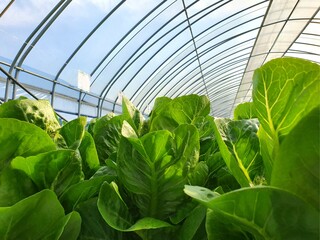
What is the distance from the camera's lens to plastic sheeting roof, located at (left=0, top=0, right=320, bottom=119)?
983 cm

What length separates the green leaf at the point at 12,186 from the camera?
53 cm

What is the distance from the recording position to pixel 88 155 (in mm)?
714

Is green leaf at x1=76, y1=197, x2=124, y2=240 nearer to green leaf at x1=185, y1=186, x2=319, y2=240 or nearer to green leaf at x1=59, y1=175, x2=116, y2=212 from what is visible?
green leaf at x1=59, y1=175, x2=116, y2=212

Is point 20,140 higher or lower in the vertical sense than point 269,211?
higher

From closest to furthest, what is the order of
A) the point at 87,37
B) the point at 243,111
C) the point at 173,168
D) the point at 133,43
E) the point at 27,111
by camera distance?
the point at 173,168 < the point at 27,111 < the point at 243,111 < the point at 87,37 < the point at 133,43

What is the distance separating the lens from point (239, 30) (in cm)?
1532

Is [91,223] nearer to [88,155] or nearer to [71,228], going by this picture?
[71,228]

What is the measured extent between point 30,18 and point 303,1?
862 cm

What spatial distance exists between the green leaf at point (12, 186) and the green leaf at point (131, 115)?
0.28 metres

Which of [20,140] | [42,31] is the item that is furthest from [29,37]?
[20,140]

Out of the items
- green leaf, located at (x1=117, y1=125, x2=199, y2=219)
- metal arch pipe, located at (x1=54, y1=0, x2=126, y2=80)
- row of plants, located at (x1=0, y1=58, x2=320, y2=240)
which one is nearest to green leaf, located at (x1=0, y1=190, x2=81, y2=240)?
row of plants, located at (x1=0, y1=58, x2=320, y2=240)

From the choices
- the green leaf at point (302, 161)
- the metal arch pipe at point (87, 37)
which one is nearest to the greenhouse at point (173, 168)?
the green leaf at point (302, 161)

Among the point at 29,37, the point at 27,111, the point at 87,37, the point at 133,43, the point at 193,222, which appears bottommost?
the point at 193,222

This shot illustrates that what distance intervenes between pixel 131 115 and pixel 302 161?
491 mm
